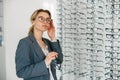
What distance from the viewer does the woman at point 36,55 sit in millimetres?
1133

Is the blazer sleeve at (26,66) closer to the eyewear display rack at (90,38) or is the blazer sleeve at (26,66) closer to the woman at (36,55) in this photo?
the woman at (36,55)

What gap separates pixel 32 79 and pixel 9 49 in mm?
1234

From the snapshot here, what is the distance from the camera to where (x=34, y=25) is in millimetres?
1266

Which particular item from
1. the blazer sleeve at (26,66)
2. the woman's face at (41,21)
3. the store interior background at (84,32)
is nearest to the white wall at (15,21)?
the store interior background at (84,32)

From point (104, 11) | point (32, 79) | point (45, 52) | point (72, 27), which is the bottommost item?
point (32, 79)

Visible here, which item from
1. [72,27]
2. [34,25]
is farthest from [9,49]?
[34,25]

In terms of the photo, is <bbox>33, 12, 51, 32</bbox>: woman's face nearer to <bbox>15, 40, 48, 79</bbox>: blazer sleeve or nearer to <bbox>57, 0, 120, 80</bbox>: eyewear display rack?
<bbox>15, 40, 48, 79</bbox>: blazer sleeve

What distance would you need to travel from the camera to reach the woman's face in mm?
1220

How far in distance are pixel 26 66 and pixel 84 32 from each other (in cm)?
59

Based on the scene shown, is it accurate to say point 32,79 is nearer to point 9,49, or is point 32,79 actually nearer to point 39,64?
point 39,64

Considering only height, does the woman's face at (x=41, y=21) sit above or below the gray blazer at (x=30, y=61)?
above

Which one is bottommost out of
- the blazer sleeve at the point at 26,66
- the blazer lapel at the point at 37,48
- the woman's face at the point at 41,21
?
the blazer sleeve at the point at 26,66

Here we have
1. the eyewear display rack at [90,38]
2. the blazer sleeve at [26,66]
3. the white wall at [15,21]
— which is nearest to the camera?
the blazer sleeve at [26,66]

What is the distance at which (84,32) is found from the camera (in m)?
1.57
